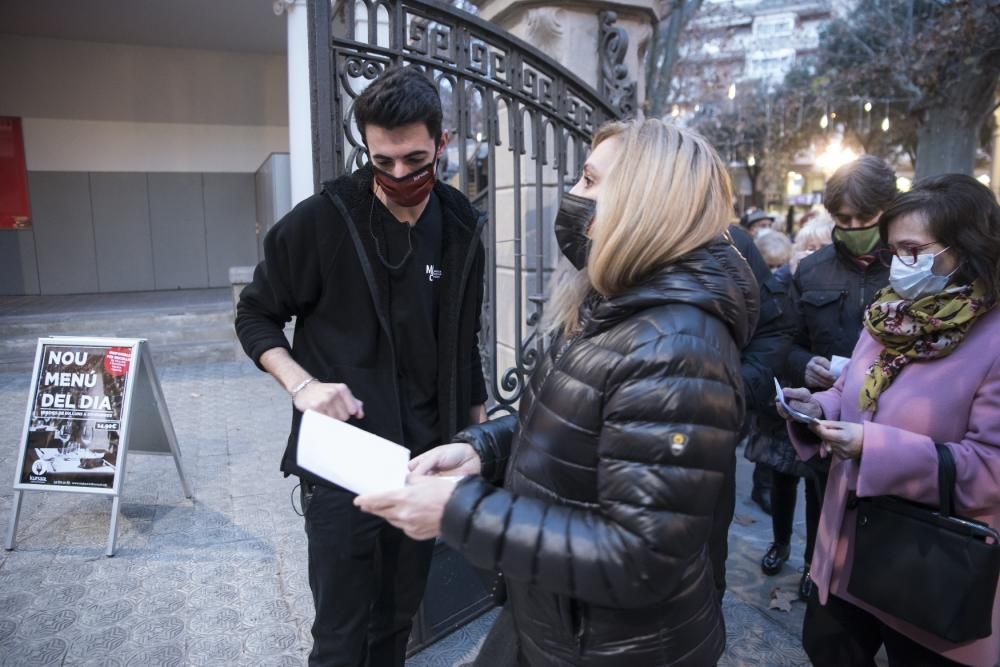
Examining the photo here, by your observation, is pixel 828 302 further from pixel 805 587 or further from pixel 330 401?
pixel 330 401

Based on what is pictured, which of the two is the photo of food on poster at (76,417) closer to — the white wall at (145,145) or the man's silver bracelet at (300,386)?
the man's silver bracelet at (300,386)

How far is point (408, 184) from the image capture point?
2.11 metres

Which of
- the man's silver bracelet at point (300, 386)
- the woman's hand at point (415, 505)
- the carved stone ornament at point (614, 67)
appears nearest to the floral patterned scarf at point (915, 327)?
the woman's hand at point (415, 505)

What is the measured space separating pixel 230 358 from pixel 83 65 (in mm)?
7175

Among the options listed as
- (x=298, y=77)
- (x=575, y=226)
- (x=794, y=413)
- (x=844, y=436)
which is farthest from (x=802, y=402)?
(x=298, y=77)

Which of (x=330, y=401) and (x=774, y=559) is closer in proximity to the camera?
(x=330, y=401)

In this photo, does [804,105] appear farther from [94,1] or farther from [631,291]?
[631,291]

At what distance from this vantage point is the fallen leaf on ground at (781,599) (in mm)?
3469

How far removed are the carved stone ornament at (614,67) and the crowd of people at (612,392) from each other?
1565 millimetres

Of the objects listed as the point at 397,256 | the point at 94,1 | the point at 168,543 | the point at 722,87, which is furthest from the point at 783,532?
the point at 722,87

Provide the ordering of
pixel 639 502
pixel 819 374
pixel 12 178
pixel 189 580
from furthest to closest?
1. pixel 12 178
2. pixel 189 580
3. pixel 819 374
4. pixel 639 502

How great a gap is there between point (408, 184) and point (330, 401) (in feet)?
2.40

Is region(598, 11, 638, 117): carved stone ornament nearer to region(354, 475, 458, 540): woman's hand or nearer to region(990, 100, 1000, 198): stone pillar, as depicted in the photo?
region(354, 475, 458, 540): woman's hand

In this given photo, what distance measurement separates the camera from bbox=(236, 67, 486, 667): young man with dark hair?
2082mm
